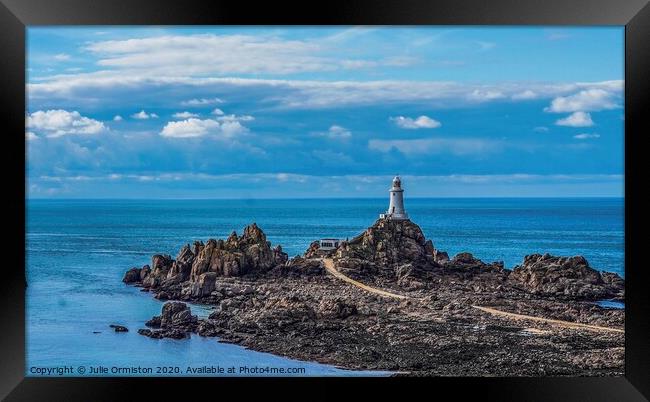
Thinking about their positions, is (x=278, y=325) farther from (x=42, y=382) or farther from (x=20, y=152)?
(x=20, y=152)

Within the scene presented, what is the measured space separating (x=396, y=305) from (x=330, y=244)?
1028mm

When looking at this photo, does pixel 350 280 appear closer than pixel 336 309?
No

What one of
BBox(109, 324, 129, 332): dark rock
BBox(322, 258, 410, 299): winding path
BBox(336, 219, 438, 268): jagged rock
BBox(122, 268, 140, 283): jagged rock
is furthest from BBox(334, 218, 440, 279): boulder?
BBox(109, 324, 129, 332): dark rock

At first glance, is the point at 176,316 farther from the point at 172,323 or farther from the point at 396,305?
the point at 396,305

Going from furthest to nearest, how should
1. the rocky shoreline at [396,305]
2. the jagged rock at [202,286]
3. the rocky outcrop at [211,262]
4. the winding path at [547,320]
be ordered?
the rocky outcrop at [211,262] → the jagged rock at [202,286] → the winding path at [547,320] → the rocky shoreline at [396,305]

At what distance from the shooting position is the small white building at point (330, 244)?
8.22 metres

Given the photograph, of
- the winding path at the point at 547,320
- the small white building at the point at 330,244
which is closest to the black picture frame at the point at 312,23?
the winding path at the point at 547,320

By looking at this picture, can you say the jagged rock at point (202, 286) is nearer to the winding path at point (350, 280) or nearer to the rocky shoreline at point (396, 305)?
the rocky shoreline at point (396, 305)

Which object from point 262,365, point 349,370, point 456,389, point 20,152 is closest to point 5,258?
point 20,152

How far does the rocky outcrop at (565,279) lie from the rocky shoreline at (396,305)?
0.04 feet

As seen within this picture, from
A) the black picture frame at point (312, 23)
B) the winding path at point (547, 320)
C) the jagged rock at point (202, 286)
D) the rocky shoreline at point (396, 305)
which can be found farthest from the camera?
the jagged rock at point (202, 286)

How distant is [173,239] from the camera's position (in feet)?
27.1

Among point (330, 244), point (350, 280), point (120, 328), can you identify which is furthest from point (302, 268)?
point (120, 328)

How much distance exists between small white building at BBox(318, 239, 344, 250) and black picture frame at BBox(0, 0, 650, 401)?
2.09 metres
